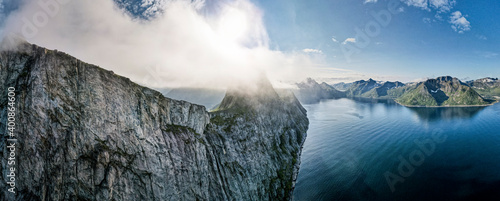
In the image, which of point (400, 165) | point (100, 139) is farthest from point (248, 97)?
point (400, 165)

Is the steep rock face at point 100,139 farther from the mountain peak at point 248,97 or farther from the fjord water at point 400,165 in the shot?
the fjord water at point 400,165

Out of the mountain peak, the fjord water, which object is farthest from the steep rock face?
the fjord water

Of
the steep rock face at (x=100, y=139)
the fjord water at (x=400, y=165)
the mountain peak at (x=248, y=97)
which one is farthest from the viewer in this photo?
the mountain peak at (x=248, y=97)

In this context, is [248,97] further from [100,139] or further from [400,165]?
[400,165]

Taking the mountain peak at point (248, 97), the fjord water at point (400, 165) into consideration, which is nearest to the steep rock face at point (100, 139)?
the mountain peak at point (248, 97)

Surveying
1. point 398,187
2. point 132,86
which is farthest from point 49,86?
point 398,187

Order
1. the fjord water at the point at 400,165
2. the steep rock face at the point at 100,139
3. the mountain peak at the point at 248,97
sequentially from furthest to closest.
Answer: the mountain peak at the point at 248,97
the fjord water at the point at 400,165
the steep rock face at the point at 100,139

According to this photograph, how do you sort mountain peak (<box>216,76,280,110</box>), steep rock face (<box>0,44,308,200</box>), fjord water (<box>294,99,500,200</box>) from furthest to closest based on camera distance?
mountain peak (<box>216,76,280,110</box>) < fjord water (<box>294,99,500,200</box>) < steep rock face (<box>0,44,308,200</box>)

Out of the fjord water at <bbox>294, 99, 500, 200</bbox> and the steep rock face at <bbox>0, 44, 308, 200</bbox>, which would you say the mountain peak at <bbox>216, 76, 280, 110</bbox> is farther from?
the fjord water at <bbox>294, 99, 500, 200</bbox>

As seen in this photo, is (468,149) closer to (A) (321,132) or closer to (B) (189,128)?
(A) (321,132)
